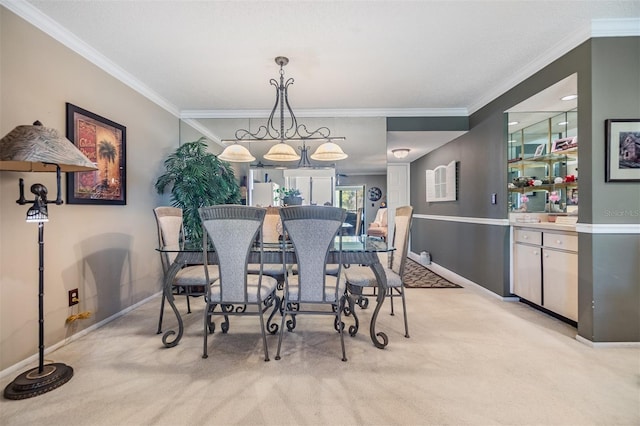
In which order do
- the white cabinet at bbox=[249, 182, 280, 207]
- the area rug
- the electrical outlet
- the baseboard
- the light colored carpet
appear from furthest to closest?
the white cabinet at bbox=[249, 182, 280, 207] < the area rug < the baseboard < the electrical outlet < the light colored carpet

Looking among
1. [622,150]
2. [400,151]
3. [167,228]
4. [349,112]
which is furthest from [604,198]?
[167,228]

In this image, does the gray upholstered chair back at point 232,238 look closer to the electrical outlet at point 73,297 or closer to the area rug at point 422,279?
the electrical outlet at point 73,297

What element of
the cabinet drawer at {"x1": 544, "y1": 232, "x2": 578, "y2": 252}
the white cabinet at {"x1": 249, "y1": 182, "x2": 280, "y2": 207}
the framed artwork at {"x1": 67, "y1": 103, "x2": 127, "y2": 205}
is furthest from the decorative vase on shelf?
the cabinet drawer at {"x1": 544, "y1": 232, "x2": 578, "y2": 252}

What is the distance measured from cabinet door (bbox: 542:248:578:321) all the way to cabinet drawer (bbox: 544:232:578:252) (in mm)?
52

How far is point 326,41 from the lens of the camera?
8.00 ft

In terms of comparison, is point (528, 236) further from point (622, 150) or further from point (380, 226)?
point (380, 226)

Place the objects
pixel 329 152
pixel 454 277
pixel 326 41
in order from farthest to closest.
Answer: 1. pixel 454 277
2. pixel 329 152
3. pixel 326 41

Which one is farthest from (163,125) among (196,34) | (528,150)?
(528,150)

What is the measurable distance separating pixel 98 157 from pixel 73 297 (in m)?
1.22

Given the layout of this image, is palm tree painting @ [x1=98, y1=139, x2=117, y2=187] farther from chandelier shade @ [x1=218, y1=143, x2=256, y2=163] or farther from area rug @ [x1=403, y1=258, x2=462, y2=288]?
area rug @ [x1=403, y1=258, x2=462, y2=288]

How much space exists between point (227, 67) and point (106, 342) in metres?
2.65

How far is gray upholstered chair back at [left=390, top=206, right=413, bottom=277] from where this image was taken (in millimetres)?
2527

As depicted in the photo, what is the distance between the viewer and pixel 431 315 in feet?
9.60

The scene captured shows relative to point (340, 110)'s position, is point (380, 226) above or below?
below
